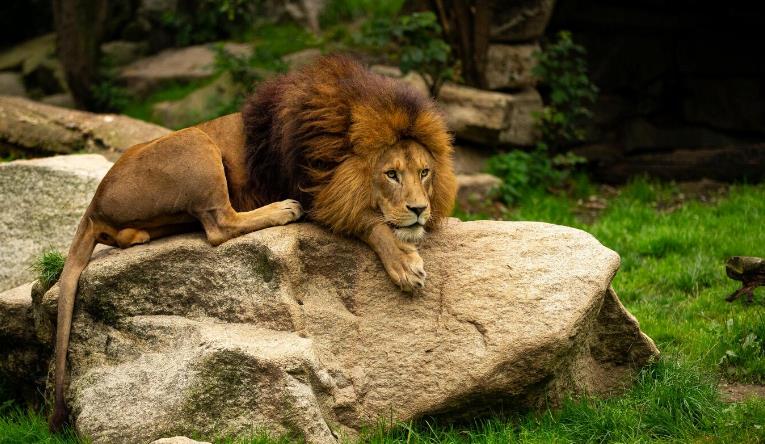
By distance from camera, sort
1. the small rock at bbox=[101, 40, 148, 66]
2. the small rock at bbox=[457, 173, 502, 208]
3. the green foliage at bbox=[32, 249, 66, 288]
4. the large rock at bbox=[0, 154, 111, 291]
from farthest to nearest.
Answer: the small rock at bbox=[101, 40, 148, 66], the small rock at bbox=[457, 173, 502, 208], the large rock at bbox=[0, 154, 111, 291], the green foliage at bbox=[32, 249, 66, 288]

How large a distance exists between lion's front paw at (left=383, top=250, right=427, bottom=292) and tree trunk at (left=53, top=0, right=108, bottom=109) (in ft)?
27.2

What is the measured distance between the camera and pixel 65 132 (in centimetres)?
888

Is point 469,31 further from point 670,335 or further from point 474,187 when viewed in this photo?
point 670,335

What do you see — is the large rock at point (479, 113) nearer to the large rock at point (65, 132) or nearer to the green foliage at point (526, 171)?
the green foliage at point (526, 171)

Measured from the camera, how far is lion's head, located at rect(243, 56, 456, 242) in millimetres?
4887

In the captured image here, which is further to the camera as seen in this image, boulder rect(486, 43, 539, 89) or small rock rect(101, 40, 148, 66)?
small rock rect(101, 40, 148, 66)

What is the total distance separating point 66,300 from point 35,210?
194 cm

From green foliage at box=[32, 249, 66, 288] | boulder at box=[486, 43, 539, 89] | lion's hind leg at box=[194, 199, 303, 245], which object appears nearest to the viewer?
lion's hind leg at box=[194, 199, 303, 245]

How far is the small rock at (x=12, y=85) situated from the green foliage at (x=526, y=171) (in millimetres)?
6651

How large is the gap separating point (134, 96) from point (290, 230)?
26.4 ft

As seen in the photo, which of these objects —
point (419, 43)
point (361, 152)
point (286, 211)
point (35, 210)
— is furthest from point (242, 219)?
point (419, 43)

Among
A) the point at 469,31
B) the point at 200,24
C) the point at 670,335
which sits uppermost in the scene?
the point at 469,31

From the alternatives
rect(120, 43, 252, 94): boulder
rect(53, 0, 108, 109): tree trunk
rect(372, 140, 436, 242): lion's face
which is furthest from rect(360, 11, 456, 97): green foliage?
rect(372, 140, 436, 242): lion's face

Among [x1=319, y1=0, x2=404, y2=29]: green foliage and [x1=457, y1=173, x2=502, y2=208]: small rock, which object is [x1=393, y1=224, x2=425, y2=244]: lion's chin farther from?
[x1=319, y1=0, x2=404, y2=29]: green foliage
